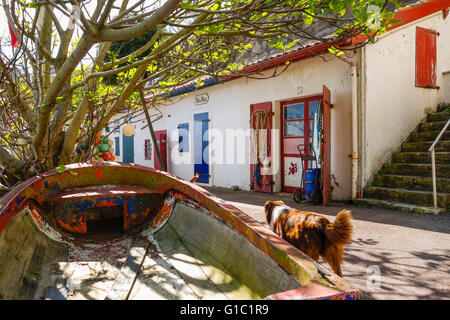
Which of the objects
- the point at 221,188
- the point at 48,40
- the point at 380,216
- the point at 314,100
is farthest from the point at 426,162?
the point at 48,40

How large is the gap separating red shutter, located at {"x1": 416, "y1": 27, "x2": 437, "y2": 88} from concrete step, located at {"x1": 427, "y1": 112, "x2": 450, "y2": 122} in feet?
2.39

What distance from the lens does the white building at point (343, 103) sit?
6914 mm

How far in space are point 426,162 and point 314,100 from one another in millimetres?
2714

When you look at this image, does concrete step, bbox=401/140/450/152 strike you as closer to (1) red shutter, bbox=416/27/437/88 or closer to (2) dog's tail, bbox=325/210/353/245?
(1) red shutter, bbox=416/27/437/88

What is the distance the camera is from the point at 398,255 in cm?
390

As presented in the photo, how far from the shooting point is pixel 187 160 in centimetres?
1247

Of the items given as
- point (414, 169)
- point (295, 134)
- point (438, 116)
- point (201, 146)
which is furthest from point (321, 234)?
point (201, 146)

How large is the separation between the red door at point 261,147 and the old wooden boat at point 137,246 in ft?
17.8

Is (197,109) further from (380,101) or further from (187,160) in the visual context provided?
(380,101)

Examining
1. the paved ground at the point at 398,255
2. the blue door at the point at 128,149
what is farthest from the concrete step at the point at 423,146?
the blue door at the point at 128,149

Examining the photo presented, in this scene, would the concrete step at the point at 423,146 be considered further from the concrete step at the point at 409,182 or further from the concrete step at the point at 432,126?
the concrete step at the point at 409,182

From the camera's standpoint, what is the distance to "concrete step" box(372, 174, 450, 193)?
A: 620 cm

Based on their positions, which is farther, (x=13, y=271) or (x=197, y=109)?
(x=197, y=109)

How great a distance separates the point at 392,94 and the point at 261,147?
3376mm
